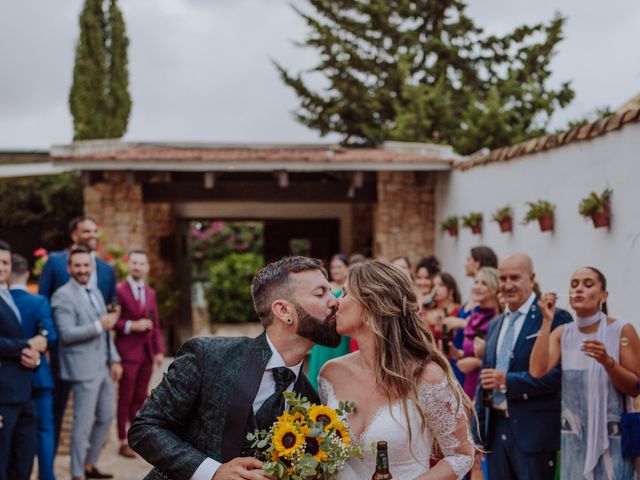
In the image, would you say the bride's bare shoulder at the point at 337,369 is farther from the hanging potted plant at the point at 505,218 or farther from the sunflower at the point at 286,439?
the hanging potted plant at the point at 505,218

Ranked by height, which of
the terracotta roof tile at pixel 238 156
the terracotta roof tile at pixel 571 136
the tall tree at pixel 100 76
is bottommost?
the terracotta roof tile at pixel 571 136

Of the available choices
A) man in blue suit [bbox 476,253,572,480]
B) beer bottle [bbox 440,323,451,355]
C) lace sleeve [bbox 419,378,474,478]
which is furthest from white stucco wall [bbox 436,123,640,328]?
lace sleeve [bbox 419,378,474,478]

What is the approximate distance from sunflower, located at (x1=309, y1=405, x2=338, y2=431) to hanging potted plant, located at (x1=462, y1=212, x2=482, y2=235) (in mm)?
6902

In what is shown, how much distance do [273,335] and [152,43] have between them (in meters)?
20.6

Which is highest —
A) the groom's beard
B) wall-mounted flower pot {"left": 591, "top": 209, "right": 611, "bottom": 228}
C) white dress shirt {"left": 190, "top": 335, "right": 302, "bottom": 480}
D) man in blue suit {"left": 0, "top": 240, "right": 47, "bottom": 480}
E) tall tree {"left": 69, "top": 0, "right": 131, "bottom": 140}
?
tall tree {"left": 69, "top": 0, "right": 131, "bottom": 140}

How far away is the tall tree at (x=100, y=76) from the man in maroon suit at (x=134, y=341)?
41.2 ft

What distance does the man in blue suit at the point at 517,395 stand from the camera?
410cm

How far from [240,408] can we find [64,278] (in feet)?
14.0

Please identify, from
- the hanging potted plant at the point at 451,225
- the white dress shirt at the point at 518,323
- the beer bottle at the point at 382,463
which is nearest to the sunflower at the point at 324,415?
the beer bottle at the point at 382,463

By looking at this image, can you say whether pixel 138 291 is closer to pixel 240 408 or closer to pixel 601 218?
pixel 601 218

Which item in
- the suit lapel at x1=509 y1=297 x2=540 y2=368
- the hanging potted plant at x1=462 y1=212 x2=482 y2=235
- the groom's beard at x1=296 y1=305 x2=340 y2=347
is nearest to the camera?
the groom's beard at x1=296 y1=305 x2=340 y2=347

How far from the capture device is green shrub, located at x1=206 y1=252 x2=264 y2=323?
19.0 metres

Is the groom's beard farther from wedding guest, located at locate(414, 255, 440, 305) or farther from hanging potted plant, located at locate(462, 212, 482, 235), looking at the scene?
hanging potted plant, located at locate(462, 212, 482, 235)

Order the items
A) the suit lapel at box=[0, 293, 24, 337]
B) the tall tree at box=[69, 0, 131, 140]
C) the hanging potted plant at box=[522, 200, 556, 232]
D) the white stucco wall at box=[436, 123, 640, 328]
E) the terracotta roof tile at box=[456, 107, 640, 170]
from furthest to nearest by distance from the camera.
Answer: the tall tree at box=[69, 0, 131, 140]
the hanging potted plant at box=[522, 200, 556, 232]
the suit lapel at box=[0, 293, 24, 337]
the terracotta roof tile at box=[456, 107, 640, 170]
the white stucco wall at box=[436, 123, 640, 328]
